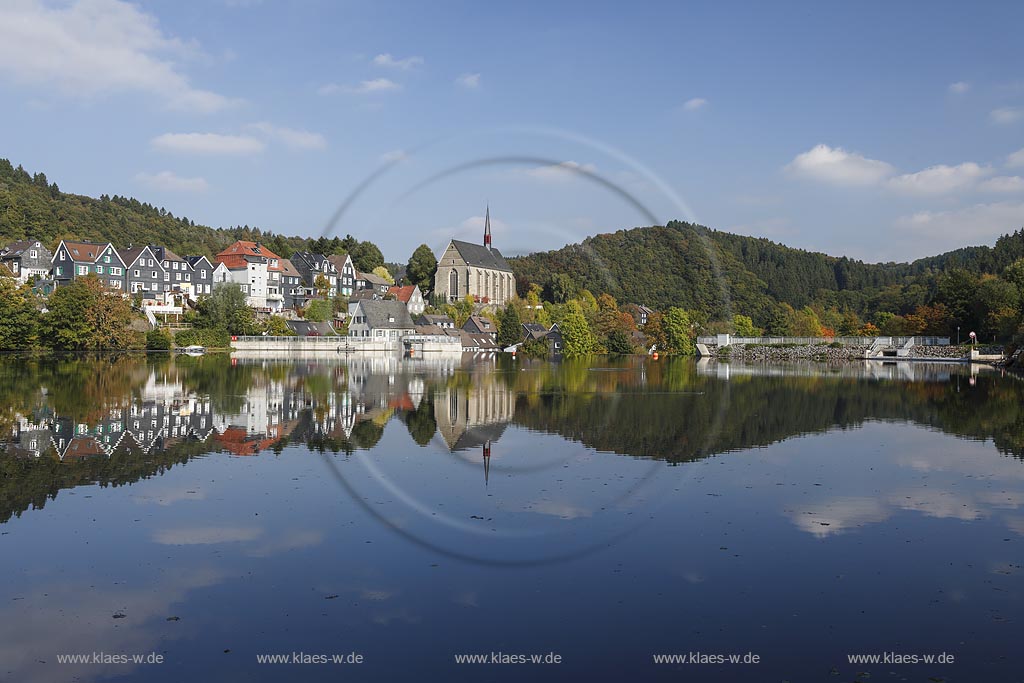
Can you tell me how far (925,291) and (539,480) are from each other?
10979 cm

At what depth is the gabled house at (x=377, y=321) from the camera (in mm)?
89938

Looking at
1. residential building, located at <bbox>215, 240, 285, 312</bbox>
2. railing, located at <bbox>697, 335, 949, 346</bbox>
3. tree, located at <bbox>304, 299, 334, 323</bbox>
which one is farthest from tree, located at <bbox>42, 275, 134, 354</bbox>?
railing, located at <bbox>697, 335, 949, 346</bbox>

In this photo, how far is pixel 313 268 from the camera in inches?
4126

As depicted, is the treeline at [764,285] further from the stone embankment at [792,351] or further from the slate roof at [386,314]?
the slate roof at [386,314]

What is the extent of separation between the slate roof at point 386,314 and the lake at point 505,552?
6895cm

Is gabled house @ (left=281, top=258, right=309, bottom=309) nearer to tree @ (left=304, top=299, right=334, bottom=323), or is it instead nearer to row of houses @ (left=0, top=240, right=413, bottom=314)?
row of houses @ (left=0, top=240, right=413, bottom=314)

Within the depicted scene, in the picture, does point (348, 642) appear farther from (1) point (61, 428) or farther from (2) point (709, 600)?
(1) point (61, 428)

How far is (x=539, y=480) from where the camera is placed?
1413cm

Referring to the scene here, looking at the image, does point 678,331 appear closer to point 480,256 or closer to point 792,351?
point 792,351

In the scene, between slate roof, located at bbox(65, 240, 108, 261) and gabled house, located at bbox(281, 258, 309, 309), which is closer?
slate roof, located at bbox(65, 240, 108, 261)

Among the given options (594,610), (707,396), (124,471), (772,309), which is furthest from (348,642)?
(772,309)

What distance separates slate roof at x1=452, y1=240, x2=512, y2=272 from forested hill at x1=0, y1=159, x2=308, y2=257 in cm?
2423

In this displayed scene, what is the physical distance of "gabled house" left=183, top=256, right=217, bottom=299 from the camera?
91.4 meters

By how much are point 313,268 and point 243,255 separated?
34.7 feet
